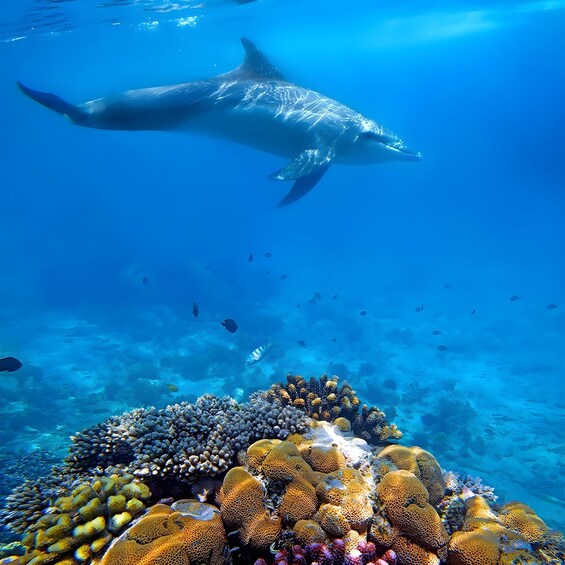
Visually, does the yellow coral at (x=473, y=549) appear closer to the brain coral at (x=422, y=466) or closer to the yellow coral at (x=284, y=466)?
the brain coral at (x=422, y=466)

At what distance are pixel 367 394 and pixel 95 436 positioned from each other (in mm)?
16443

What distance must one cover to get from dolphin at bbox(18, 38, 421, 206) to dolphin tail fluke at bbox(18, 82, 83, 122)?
0.11 meters

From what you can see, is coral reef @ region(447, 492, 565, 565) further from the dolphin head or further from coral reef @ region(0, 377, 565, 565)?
the dolphin head

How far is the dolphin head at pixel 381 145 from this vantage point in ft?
31.2

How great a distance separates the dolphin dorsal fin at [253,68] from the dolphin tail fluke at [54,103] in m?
3.54

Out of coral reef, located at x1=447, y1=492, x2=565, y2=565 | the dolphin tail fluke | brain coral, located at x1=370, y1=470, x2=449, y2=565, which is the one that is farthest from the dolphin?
coral reef, located at x1=447, y1=492, x2=565, y2=565

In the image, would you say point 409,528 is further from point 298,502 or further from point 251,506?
point 251,506

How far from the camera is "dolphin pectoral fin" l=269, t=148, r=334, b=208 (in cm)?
852

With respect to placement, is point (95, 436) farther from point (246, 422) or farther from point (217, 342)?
point (217, 342)

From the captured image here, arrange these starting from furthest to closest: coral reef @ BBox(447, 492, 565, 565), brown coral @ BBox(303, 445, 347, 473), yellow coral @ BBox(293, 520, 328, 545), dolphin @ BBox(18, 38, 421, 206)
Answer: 1. dolphin @ BBox(18, 38, 421, 206)
2. brown coral @ BBox(303, 445, 347, 473)
3. coral reef @ BBox(447, 492, 565, 565)
4. yellow coral @ BBox(293, 520, 328, 545)

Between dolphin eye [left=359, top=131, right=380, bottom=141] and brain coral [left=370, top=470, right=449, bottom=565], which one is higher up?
dolphin eye [left=359, top=131, right=380, bottom=141]

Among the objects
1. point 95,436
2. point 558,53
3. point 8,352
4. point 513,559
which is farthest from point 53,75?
point 558,53

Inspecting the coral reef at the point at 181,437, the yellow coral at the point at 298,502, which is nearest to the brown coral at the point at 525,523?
the yellow coral at the point at 298,502

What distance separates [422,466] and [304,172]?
6.59 metres
